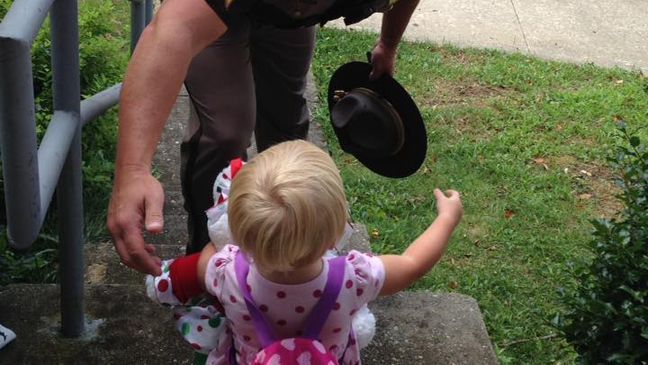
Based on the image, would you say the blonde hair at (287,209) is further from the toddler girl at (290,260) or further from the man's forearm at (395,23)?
the man's forearm at (395,23)

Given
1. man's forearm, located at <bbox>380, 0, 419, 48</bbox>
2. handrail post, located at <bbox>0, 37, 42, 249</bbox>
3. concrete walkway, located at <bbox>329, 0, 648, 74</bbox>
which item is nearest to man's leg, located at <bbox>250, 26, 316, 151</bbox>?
man's forearm, located at <bbox>380, 0, 419, 48</bbox>

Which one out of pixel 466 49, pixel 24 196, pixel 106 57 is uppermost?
pixel 24 196

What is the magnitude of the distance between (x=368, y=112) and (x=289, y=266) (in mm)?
999

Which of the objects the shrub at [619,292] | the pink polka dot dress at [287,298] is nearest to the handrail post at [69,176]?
the pink polka dot dress at [287,298]

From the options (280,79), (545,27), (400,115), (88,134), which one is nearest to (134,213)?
(400,115)

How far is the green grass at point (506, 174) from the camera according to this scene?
364 centimetres

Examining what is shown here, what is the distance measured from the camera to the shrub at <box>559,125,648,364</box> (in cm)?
232

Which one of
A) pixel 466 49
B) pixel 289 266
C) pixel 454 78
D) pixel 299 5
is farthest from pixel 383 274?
pixel 466 49

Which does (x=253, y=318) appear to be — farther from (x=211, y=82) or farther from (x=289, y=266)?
(x=211, y=82)

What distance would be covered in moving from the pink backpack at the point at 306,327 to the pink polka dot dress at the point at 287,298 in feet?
0.04

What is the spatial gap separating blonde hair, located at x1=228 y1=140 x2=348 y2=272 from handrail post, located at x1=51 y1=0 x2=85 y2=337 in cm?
57

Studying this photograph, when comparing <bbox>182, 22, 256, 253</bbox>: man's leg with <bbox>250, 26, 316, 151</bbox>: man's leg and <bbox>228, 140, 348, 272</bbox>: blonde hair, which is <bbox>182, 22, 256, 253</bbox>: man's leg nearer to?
<bbox>250, 26, 316, 151</bbox>: man's leg

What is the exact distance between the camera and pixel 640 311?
2287mm

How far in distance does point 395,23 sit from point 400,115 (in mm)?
426
